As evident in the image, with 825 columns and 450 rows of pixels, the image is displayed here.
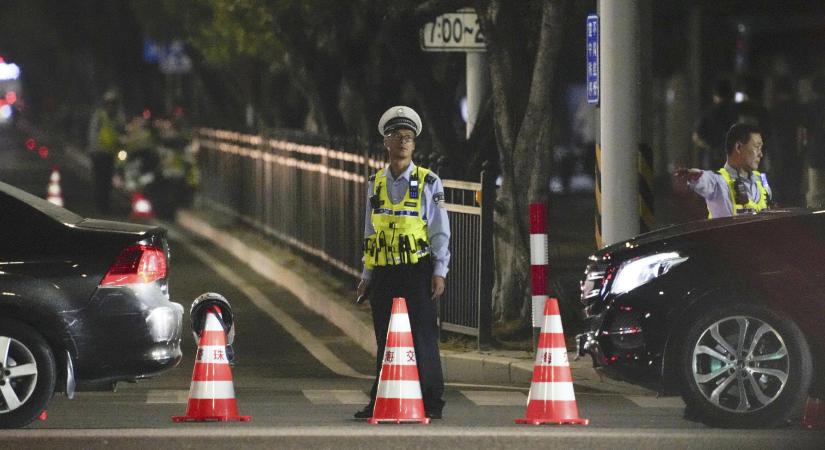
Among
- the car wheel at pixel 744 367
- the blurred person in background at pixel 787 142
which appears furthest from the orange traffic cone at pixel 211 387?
the blurred person in background at pixel 787 142

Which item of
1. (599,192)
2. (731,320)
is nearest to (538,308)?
(599,192)

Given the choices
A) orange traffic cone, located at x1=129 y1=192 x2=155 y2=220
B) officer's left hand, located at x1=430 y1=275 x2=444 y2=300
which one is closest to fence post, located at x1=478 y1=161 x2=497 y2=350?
officer's left hand, located at x1=430 y1=275 x2=444 y2=300

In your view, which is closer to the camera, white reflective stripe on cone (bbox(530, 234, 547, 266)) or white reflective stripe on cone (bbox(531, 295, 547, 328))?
white reflective stripe on cone (bbox(530, 234, 547, 266))

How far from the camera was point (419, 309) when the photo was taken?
412 inches

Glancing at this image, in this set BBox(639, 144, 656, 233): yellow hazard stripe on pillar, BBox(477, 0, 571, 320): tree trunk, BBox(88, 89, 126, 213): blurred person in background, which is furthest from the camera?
BBox(88, 89, 126, 213): blurred person in background

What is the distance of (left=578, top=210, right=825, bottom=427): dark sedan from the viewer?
395 inches

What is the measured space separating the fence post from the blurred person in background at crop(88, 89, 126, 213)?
16.4 meters

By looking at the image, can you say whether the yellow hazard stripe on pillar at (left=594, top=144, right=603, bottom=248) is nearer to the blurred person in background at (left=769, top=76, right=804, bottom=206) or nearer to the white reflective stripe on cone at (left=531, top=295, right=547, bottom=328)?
the white reflective stripe on cone at (left=531, top=295, right=547, bottom=328)

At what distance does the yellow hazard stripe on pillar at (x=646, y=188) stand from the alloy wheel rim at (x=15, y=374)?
5.32 meters

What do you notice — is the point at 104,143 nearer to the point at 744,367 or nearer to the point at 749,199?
the point at 749,199

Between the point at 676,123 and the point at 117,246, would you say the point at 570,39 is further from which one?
the point at 676,123

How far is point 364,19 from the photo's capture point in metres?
20.8

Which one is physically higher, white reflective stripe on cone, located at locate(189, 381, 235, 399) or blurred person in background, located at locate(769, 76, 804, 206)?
blurred person in background, located at locate(769, 76, 804, 206)

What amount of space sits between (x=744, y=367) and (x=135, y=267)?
326 centimetres
